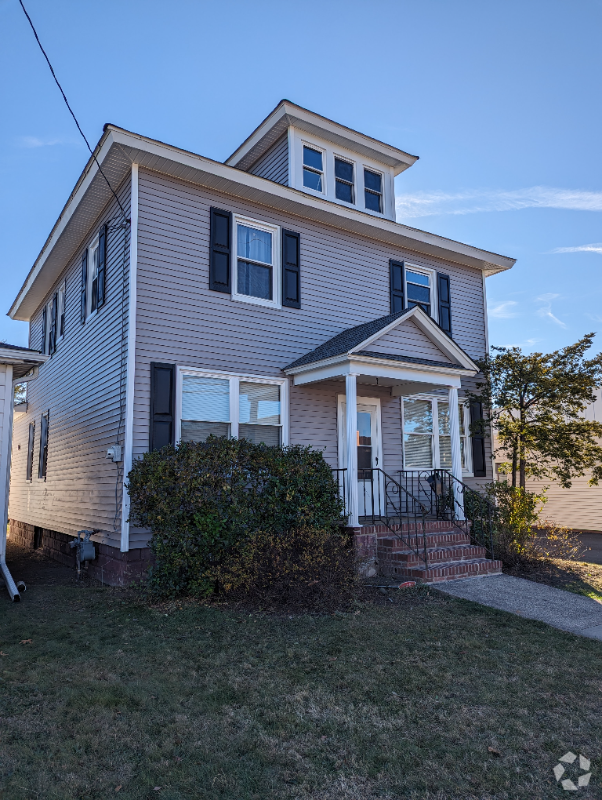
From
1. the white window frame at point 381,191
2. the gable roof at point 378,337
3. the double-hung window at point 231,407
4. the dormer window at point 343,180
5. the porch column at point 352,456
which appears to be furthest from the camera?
the white window frame at point 381,191

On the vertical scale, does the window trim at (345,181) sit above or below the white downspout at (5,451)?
above

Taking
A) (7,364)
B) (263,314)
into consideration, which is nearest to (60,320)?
(7,364)

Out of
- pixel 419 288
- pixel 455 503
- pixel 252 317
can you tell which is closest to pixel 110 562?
pixel 252 317

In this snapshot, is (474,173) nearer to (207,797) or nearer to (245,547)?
(245,547)

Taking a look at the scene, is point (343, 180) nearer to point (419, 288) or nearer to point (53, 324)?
point (419, 288)

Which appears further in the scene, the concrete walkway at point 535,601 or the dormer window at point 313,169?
the dormer window at point 313,169

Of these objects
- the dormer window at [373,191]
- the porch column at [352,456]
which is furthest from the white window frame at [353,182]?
the porch column at [352,456]

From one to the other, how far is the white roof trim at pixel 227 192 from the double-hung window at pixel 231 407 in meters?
3.10

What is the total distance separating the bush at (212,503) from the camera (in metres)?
6.91

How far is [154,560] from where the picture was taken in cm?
806

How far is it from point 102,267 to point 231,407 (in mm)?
3379

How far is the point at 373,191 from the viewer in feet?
40.0

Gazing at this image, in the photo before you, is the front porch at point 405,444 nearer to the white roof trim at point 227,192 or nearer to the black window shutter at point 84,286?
the white roof trim at point 227,192

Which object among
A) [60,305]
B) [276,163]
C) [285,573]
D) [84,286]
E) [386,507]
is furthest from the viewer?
[60,305]
